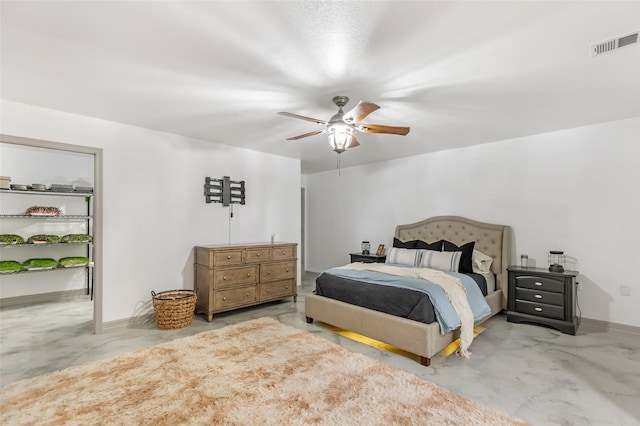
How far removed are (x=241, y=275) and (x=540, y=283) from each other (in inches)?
156

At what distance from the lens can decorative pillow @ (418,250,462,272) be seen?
13.6 ft

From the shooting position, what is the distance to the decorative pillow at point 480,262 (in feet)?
14.0

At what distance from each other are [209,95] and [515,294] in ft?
14.6

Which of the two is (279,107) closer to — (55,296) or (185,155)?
(185,155)

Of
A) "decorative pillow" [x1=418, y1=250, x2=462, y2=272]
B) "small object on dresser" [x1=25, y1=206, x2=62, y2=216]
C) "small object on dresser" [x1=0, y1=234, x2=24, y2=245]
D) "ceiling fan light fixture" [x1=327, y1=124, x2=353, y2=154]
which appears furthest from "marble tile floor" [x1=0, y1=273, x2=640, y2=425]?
"ceiling fan light fixture" [x1=327, y1=124, x2=353, y2=154]

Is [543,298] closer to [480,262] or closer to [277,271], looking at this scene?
[480,262]

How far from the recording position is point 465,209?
500cm

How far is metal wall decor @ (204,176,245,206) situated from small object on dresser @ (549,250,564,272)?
4538mm

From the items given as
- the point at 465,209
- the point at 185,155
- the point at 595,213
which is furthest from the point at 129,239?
the point at 595,213

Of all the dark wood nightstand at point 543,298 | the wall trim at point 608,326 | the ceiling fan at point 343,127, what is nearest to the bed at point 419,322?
the dark wood nightstand at point 543,298

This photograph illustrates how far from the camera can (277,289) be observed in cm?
481

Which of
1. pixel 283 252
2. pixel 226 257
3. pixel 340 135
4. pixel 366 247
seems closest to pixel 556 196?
pixel 366 247

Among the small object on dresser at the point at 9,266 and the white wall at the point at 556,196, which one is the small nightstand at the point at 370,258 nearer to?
the white wall at the point at 556,196

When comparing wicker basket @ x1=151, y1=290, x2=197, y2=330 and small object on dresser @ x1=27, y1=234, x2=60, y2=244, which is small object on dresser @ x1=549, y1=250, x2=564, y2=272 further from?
small object on dresser @ x1=27, y1=234, x2=60, y2=244
